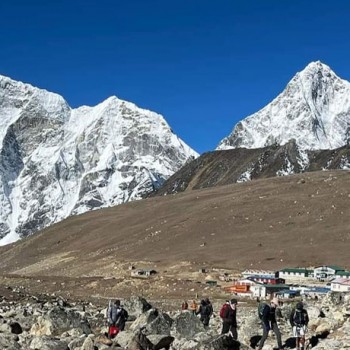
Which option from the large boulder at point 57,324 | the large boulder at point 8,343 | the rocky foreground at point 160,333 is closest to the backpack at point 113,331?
the rocky foreground at point 160,333

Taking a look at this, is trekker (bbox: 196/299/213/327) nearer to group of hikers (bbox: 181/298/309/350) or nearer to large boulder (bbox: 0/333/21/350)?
group of hikers (bbox: 181/298/309/350)

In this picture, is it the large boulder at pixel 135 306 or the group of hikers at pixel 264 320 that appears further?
the large boulder at pixel 135 306

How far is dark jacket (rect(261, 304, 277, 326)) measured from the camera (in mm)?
21288

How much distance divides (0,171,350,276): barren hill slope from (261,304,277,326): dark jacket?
51769 mm

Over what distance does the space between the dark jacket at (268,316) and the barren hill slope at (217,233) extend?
51.8 m

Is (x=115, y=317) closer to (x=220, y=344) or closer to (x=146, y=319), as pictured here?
(x=146, y=319)

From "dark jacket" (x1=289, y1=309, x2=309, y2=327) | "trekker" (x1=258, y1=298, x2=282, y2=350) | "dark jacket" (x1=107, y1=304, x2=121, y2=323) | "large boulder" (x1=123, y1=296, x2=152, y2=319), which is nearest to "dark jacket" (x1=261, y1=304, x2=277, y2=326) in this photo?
"trekker" (x1=258, y1=298, x2=282, y2=350)

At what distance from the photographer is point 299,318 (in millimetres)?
21047

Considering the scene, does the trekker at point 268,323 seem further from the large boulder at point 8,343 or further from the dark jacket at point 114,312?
the large boulder at point 8,343

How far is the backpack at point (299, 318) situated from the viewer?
21.0m

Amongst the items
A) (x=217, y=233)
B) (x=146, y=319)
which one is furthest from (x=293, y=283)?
(x=146, y=319)

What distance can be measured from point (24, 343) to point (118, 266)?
194 ft

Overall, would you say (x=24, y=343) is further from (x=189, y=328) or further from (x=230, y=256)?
(x=230, y=256)

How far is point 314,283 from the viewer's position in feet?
200
